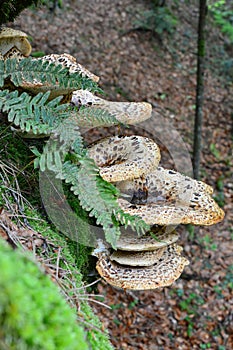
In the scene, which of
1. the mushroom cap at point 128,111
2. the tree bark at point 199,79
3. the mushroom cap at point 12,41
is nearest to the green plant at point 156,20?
the tree bark at point 199,79

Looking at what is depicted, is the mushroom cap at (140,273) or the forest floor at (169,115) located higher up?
the mushroom cap at (140,273)

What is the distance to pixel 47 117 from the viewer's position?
6.85ft

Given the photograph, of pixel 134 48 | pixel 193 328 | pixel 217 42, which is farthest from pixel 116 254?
pixel 217 42

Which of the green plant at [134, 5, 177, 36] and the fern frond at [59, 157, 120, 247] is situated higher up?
the fern frond at [59, 157, 120, 247]

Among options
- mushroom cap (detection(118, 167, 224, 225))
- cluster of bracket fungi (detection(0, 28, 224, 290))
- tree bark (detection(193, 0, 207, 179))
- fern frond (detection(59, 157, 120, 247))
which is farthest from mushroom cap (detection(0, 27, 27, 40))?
tree bark (detection(193, 0, 207, 179))

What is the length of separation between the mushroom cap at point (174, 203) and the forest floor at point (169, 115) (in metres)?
3.09

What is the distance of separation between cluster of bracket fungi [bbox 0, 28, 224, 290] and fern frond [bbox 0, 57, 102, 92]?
159mm

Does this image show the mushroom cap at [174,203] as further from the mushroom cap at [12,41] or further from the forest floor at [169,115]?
the forest floor at [169,115]

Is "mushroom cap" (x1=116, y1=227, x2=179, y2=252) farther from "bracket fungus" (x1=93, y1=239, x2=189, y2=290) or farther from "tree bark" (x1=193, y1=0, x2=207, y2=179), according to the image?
"tree bark" (x1=193, y1=0, x2=207, y2=179)

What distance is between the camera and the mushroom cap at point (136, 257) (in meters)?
2.70

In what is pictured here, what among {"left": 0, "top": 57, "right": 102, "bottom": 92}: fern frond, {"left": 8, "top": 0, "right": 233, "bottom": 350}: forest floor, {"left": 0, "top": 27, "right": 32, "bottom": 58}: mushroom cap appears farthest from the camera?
{"left": 8, "top": 0, "right": 233, "bottom": 350}: forest floor

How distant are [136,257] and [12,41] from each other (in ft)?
5.66

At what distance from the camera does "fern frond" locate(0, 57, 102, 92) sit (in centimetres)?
226

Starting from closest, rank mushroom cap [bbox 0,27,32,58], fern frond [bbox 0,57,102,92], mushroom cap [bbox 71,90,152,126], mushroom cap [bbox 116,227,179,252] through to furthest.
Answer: fern frond [bbox 0,57,102,92] < mushroom cap [bbox 116,227,179,252] < mushroom cap [bbox 71,90,152,126] < mushroom cap [bbox 0,27,32,58]
